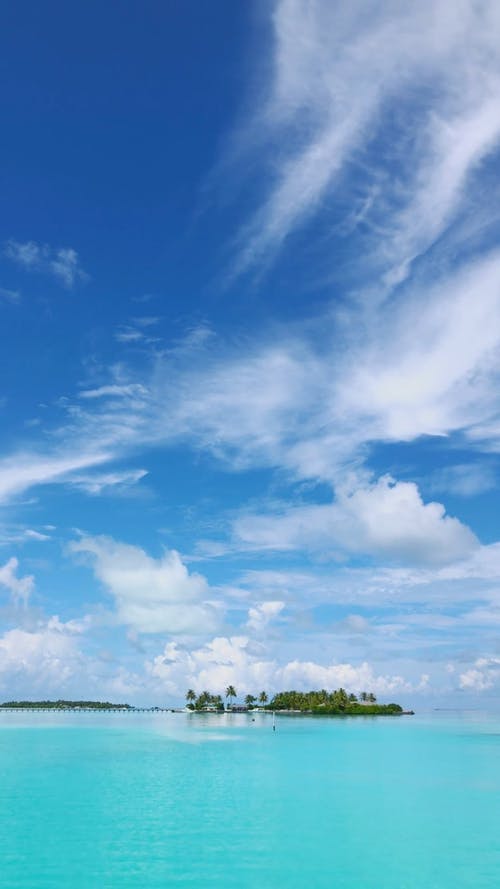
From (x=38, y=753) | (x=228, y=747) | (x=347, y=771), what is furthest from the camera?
(x=228, y=747)

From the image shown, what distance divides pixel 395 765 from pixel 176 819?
117 ft

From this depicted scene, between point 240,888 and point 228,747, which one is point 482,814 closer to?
point 240,888

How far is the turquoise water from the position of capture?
29.2 m

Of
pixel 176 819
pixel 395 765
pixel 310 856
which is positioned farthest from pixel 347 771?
pixel 310 856

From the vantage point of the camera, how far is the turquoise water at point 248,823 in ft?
96.0

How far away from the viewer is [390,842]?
34781 millimetres

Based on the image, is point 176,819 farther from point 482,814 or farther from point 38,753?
point 38,753

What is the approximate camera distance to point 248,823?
128 feet

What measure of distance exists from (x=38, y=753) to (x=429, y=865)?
199ft

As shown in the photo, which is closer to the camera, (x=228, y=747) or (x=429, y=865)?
(x=429, y=865)

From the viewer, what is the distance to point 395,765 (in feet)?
225

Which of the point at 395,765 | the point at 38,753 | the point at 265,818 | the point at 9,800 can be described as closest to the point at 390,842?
the point at 265,818

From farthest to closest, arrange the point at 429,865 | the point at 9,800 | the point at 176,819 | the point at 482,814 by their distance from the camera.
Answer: the point at 9,800
the point at 482,814
the point at 176,819
the point at 429,865

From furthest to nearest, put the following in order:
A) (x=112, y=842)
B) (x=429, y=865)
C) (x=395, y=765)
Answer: (x=395, y=765) → (x=112, y=842) → (x=429, y=865)
